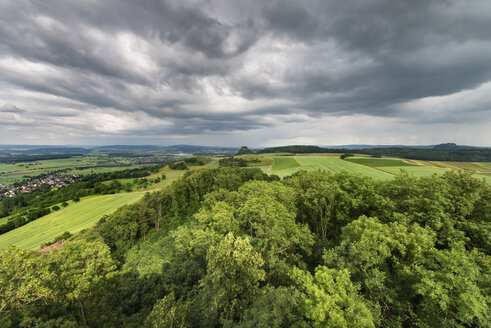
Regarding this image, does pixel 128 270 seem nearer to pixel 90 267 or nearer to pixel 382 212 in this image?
pixel 90 267

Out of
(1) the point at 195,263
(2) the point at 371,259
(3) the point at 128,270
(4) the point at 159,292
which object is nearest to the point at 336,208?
(2) the point at 371,259

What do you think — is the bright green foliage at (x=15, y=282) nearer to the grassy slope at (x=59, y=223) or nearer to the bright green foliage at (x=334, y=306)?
the bright green foliage at (x=334, y=306)

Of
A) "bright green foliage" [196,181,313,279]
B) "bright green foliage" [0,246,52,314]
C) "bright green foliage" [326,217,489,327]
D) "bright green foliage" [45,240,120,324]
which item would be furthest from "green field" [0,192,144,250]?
"bright green foliage" [326,217,489,327]

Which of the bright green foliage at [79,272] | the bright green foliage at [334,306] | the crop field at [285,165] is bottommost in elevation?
the bright green foliage at [79,272]

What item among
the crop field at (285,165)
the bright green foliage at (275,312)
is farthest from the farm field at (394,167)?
the bright green foliage at (275,312)

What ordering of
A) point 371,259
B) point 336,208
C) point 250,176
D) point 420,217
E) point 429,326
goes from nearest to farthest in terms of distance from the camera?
point 429,326
point 371,259
point 420,217
point 336,208
point 250,176
